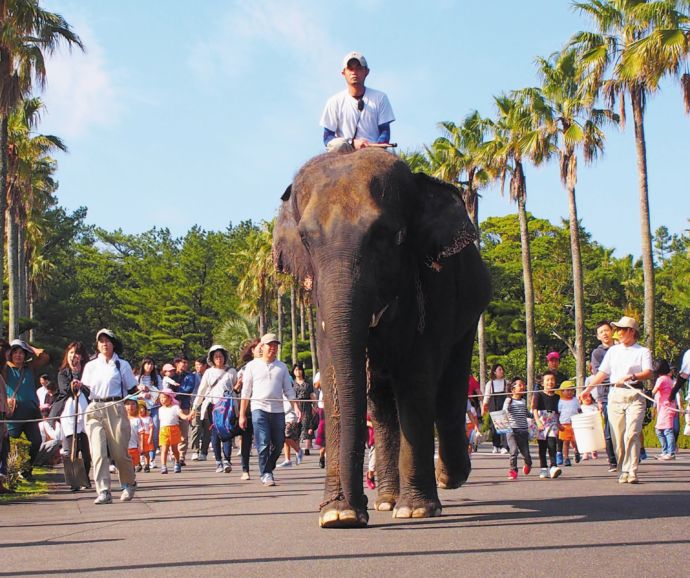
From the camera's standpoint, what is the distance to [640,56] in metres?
28.7

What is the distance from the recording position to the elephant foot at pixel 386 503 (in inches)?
370

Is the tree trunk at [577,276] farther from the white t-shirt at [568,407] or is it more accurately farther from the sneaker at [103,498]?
the sneaker at [103,498]

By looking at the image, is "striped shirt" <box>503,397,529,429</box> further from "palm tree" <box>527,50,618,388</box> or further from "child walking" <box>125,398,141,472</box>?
"palm tree" <box>527,50,618,388</box>

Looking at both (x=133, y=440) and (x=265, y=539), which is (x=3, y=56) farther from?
(x=265, y=539)

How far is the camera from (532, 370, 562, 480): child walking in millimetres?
15789

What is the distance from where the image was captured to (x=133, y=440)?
61.2 feet

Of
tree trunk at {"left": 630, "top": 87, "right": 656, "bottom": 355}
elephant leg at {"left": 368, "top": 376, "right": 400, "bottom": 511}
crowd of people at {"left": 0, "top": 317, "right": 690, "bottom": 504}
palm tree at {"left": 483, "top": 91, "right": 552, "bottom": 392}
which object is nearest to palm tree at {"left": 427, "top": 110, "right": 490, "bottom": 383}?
palm tree at {"left": 483, "top": 91, "right": 552, "bottom": 392}

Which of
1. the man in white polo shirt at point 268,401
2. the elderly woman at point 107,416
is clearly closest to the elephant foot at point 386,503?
the elderly woman at point 107,416

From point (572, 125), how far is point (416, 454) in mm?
33208

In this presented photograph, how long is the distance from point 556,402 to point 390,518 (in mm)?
8627

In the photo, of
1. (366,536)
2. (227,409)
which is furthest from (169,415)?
(366,536)

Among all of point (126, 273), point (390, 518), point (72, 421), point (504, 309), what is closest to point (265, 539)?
point (390, 518)

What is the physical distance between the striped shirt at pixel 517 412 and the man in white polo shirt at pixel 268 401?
2988mm

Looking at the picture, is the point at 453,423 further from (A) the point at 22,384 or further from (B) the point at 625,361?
(A) the point at 22,384
